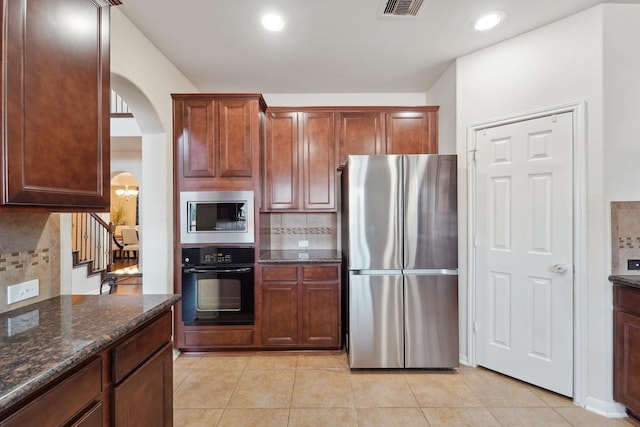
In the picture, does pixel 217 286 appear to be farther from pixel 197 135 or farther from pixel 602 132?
pixel 602 132

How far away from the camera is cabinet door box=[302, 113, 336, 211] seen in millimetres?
3270

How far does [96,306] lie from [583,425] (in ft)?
9.59

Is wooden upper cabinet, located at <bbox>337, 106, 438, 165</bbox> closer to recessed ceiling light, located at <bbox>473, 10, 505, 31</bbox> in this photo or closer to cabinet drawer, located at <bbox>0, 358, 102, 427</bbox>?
recessed ceiling light, located at <bbox>473, 10, 505, 31</bbox>

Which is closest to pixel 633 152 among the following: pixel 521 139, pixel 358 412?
pixel 521 139

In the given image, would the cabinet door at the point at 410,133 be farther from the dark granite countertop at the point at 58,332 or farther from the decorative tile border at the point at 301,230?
the dark granite countertop at the point at 58,332

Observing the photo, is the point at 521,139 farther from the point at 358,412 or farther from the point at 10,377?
the point at 10,377

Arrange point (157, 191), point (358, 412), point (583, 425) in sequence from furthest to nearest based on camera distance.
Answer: point (157, 191) < point (358, 412) < point (583, 425)

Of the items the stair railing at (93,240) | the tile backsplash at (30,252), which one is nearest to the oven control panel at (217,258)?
the tile backsplash at (30,252)

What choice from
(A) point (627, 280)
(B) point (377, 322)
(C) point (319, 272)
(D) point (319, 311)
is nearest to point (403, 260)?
(B) point (377, 322)

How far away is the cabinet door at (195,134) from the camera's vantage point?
2.85 meters

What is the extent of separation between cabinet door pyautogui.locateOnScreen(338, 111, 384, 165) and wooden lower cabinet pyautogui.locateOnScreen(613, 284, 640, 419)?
2242mm

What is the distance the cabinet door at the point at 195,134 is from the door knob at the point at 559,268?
114 inches

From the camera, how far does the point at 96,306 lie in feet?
4.80

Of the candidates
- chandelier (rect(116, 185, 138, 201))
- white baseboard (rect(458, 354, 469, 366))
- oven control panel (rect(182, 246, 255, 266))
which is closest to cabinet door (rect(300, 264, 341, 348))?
oven control panel (rect(182, 246, 255, 266))
